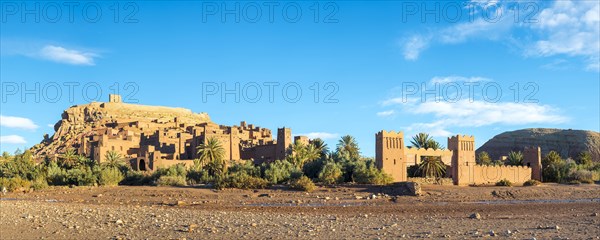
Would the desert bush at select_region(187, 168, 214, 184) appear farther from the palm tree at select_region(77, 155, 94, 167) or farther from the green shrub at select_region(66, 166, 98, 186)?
the palm tree at select_region(77, 155, 94, 167)

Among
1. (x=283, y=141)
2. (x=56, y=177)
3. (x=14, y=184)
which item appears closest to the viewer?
(x=14, y=184)

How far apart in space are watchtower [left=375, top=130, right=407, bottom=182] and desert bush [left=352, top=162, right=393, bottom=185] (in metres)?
0.84

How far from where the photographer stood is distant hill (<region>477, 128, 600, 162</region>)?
79.4 metres

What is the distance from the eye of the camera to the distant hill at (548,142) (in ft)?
260

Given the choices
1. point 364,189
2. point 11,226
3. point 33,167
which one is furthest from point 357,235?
point 33,167

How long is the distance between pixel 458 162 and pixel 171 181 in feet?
65.6

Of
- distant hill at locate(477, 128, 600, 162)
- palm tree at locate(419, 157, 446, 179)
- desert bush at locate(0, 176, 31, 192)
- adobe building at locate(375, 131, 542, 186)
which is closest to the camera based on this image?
adobe building at locate(375, 131, 542, 186)

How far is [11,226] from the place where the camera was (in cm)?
1686

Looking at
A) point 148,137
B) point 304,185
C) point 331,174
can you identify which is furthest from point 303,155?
point 148,137

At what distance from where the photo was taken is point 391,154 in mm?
40594

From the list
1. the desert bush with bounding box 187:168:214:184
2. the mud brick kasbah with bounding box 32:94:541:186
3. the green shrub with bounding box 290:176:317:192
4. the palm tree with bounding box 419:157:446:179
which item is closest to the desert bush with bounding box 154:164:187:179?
the desert bush with bounding box 187:168:214:184

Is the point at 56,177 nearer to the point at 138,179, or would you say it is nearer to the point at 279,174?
the point at 138,179

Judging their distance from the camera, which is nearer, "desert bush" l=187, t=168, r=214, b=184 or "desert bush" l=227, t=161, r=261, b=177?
"desert bush" l=227, t=161, r=261, b=177

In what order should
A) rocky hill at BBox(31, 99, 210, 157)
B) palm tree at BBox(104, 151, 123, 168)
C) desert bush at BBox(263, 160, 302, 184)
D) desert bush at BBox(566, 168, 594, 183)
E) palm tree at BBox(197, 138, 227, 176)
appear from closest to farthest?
1. desert bush at BBox(263, 160, 302, 184)
2. desert bush at BBox(566, 168, 594, 183)
3. palm tree at BBox(197, 138, 227, 176)
4. palm tree at BBox(104, 151, 123, 168)
5. rocky hill at BBox(31, 99, 210, 157)
